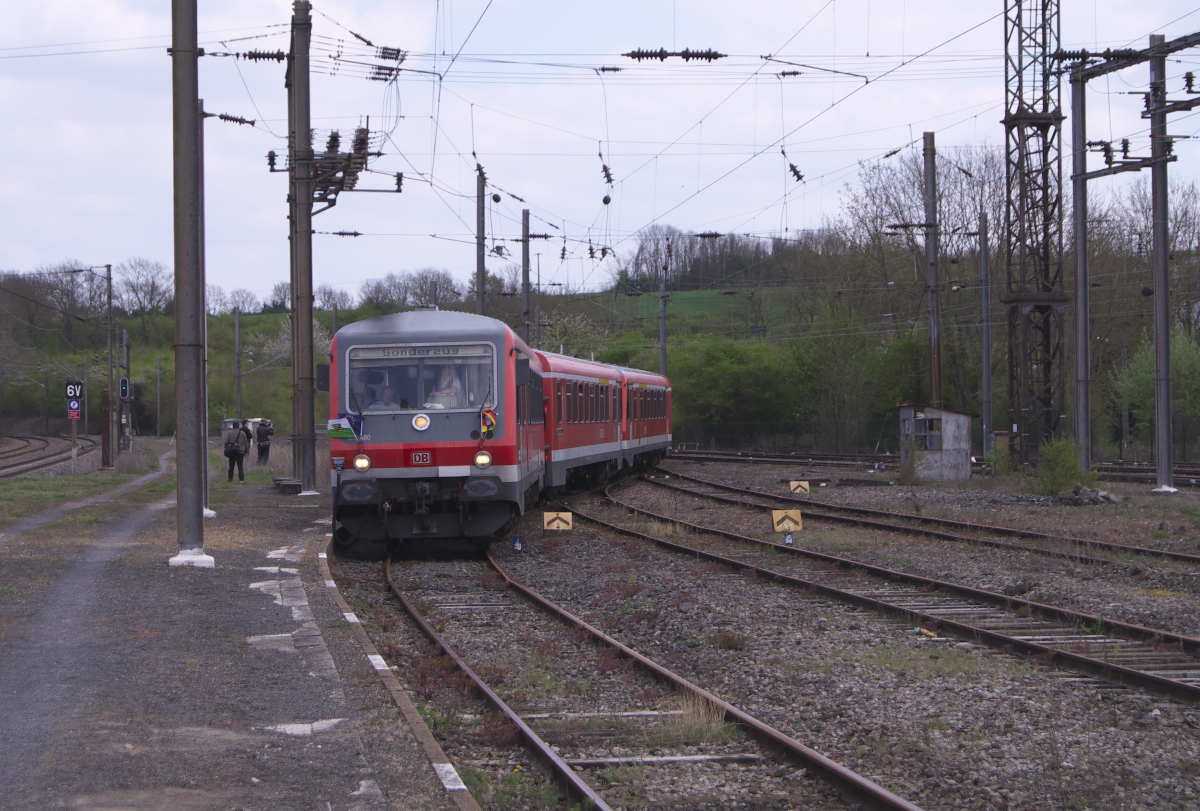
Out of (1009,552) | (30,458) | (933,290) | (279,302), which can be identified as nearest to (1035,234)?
(933,290)

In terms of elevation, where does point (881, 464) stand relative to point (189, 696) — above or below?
below

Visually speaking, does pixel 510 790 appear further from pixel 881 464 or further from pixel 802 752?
pixel 881 464

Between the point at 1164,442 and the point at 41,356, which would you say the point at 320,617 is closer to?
the point at 1164,442

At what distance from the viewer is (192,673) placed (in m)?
7.49

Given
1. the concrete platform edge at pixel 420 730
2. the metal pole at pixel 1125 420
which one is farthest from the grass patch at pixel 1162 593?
the metal pole at pixel 1125 420

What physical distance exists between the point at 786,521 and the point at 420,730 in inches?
421

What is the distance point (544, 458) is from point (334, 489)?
233 inches

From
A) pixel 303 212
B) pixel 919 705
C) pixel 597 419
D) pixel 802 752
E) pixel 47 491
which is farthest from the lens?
pixel 597 419

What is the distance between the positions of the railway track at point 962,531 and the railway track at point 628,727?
7.24 meters

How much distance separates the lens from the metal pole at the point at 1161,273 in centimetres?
2294

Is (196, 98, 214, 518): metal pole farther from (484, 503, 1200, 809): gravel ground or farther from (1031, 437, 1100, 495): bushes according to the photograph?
(1031, 437, 1100, 495): bushes

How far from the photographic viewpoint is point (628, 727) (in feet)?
22.2

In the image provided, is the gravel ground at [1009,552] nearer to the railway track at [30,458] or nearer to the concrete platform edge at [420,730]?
the concrete platform edge at [420,730]

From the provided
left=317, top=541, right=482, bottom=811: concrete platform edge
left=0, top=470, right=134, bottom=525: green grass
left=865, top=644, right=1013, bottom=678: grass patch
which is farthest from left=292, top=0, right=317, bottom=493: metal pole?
left=865, top=644, right=1013, bottom=678: grass patch
